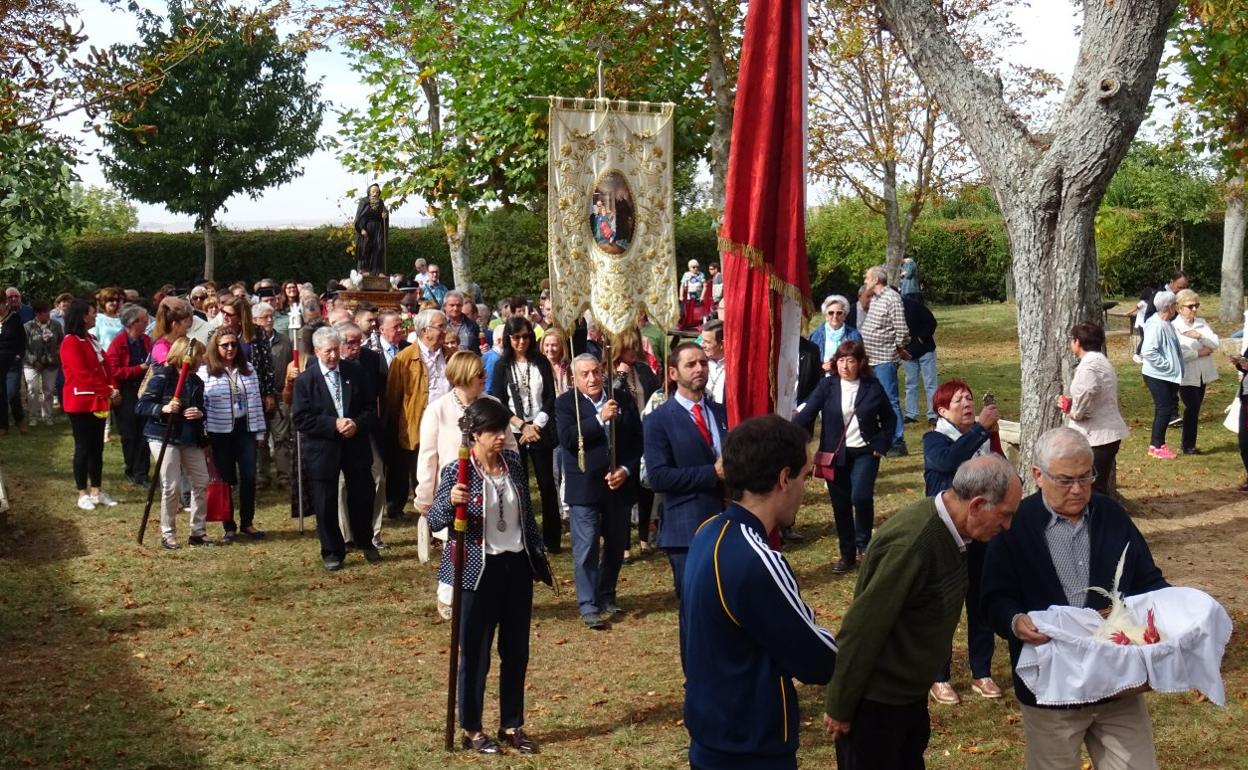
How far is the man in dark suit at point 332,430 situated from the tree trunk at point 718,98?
19.7 ft

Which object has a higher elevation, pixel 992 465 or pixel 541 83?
pixel 541 83

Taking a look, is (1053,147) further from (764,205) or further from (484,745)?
(484,745)

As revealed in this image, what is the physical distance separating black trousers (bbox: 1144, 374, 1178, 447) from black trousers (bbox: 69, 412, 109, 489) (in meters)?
11.8

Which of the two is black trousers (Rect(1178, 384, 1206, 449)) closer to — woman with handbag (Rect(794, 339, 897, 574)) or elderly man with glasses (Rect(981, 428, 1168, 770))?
woman with handbag (Rect(794, 339, 897, 574))

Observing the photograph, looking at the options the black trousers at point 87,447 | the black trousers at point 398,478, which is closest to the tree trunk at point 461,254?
the black trousers at point 87,447

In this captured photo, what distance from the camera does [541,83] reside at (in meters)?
16.7

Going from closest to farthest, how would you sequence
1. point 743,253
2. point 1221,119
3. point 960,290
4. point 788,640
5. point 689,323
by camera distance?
point 788,640 < point 743,253 < point 1221,119 < point 689,323 < point 960,290


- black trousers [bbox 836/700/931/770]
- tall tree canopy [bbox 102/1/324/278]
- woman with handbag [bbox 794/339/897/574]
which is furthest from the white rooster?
tall tree canopy [bbox 102/1/324/278]

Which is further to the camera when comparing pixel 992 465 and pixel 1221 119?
pixel 1221 119

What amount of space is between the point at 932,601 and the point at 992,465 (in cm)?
57

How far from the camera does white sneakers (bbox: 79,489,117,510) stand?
1505 centimetres

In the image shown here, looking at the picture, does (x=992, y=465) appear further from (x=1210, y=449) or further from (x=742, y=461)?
(x=1210, y=449)

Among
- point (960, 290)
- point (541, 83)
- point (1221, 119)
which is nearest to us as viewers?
point (541, 83)

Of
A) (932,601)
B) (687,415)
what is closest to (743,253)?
(687,415)
